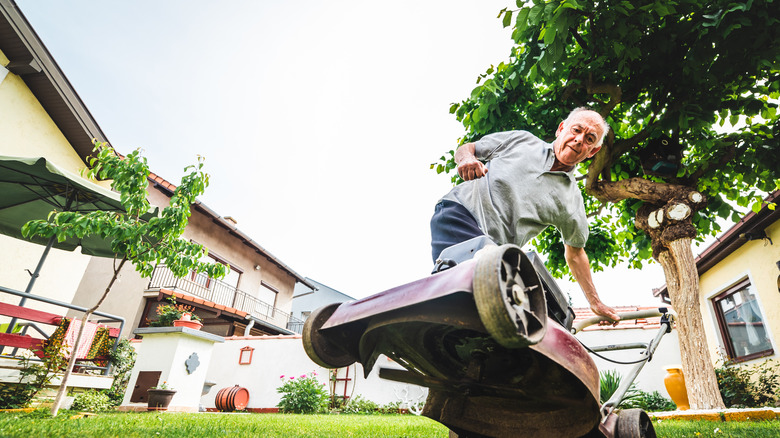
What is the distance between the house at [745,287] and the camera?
8281 millimetres

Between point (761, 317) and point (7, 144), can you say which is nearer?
point (7, 144)

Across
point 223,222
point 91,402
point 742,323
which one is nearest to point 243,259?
A: point 223,222

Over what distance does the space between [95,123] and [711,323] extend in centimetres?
1673

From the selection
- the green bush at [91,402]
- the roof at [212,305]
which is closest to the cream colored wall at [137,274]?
the roof at [212,305]

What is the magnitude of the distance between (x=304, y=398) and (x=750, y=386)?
9326 millimetres

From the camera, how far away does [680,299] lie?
581 centimetres

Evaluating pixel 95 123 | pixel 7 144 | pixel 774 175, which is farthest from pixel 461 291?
pixel 95 123

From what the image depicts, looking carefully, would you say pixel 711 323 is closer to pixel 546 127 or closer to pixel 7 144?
pixel 546 127

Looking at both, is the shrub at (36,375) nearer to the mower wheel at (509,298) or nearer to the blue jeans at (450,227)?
the blue jeans at (450,227)

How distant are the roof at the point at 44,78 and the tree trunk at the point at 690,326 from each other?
36.8 ft

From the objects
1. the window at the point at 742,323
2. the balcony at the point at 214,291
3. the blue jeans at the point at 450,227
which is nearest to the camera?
the blue jeans at the point at 450,227

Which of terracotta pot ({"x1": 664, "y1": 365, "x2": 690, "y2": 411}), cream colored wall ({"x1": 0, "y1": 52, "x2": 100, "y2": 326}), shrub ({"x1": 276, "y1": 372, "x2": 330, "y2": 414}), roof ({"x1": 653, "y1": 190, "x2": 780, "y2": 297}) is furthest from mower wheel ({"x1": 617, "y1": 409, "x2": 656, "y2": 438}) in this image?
cream colored wall ({"x1": 0, "y1": 52, "x2": 100, "y2": 326})

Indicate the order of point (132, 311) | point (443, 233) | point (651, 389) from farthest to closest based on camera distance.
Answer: point (132, 311) < point (651, 389) < point (443, 233)

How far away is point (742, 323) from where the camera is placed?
9859 millimetres
